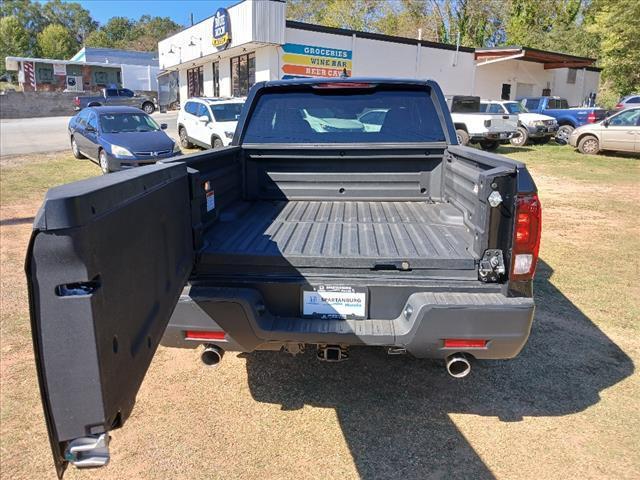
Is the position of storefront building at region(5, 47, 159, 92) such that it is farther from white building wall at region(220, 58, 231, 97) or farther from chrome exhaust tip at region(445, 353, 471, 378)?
chrome exhaust tip at region(445, 353, 471, 378)

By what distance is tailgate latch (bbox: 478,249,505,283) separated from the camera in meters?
2.61

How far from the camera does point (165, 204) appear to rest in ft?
7.16

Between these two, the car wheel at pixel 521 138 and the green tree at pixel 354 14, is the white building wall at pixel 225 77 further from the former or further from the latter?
the green tree at pixel 354 14

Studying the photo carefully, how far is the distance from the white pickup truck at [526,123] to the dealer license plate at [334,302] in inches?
710

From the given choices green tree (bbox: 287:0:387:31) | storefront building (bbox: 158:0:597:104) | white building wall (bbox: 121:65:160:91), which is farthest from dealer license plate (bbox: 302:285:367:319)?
white building wall (bbox: 121:65:160:91)

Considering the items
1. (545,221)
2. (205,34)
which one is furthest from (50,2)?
(545,221)

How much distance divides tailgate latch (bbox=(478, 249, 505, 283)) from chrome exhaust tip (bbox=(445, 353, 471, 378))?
46 centimetres

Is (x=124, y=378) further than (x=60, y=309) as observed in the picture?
Yes

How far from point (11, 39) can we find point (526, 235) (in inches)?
3881

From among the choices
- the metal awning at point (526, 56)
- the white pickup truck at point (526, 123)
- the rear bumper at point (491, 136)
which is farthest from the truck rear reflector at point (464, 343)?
the metal awning at point (526, 56)

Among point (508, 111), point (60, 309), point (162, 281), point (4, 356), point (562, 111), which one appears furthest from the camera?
point (562, 111)

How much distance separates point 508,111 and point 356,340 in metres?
18.5

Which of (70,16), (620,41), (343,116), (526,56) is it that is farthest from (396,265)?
(70,16)

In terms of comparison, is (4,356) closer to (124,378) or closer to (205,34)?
(124,378)
